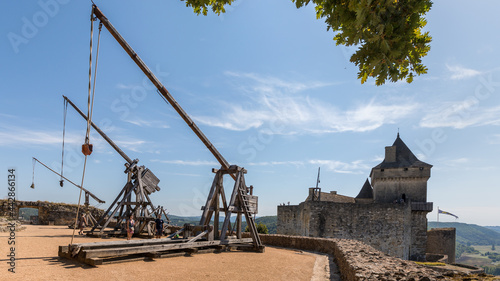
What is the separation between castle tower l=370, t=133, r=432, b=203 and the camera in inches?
1125

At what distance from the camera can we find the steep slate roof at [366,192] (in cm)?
3312

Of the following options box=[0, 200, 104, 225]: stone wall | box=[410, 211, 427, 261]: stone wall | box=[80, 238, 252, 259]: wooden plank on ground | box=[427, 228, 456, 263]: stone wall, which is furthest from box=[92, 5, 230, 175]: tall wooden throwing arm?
box=[427, 228, 456, 263]: stone wall

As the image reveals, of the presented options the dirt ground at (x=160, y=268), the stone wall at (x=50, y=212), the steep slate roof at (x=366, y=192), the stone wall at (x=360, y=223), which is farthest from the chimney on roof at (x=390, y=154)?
the stone wall at (x=50, y=212)

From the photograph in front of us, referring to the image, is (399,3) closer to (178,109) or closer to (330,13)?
(330,13)

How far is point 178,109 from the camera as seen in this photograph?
10.6m

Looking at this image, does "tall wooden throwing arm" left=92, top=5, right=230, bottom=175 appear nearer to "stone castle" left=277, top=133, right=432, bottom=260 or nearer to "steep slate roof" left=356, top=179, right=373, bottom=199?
"stone castle" left=277, top=133, right=432, bottom=260

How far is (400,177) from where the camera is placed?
29234mm

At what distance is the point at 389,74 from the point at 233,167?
920cm

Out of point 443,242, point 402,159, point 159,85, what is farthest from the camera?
point 402,159

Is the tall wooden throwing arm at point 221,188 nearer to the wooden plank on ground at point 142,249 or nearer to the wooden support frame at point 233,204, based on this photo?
the wooden support frame at point 233,204

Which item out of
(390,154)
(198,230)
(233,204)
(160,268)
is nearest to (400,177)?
(390,154)

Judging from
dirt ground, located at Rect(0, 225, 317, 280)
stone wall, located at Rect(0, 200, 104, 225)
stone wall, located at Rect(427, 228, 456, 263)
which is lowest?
stone wall, located at Rect(427, 228, 456, 263)

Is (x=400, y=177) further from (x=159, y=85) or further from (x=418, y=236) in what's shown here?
(x=159, y=85)

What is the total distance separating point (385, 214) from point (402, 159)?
887 cm
